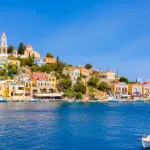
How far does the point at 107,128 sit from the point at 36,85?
2440 inches

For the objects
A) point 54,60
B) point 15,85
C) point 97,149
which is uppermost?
point 54,60

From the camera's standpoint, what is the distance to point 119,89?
11269 cm

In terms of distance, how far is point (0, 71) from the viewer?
314 ft

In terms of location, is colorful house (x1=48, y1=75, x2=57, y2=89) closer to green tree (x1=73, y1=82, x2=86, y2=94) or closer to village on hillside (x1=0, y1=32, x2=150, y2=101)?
village on hillside (x1=0, y1=32, x2=150, y2=101)

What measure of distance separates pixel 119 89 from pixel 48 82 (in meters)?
28.8

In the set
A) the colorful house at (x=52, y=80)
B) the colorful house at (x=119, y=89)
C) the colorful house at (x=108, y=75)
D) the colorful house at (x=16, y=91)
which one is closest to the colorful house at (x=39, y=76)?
the colorful house at (x=52, y=80)

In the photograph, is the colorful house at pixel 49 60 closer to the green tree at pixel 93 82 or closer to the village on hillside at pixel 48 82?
the village on hillside at pixel 48 82

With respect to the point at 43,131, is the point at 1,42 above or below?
above

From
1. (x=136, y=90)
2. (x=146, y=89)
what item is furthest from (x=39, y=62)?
(x=146, y=89)

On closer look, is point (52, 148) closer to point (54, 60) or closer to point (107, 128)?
point (107, 128)

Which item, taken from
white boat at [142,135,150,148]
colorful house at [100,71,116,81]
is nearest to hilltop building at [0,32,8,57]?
colorful house at [100,71,116,81]

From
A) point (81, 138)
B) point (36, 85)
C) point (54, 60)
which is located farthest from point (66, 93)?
point (81, 138)

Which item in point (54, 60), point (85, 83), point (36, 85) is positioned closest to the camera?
point (36, 85)

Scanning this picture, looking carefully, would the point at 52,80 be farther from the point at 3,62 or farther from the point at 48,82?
the point at 3,62
